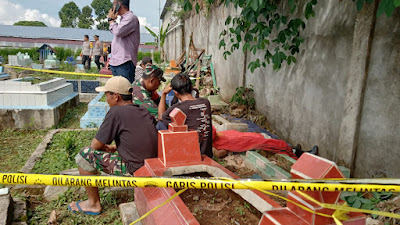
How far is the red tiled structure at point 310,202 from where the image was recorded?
1142 mm

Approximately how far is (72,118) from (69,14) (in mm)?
62822

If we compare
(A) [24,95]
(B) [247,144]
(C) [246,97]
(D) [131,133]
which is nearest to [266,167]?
(B) [247,144]

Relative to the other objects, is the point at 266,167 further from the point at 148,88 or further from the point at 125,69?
the point at 125,69

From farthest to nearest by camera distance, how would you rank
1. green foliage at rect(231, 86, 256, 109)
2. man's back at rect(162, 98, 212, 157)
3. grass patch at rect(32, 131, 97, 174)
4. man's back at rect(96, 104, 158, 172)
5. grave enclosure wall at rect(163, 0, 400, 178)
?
green foliage at rect(231, 86, 256, 109) < grass patch at rect(32, 131, 97, 174) < man's back at rect(162, 98, 212, 157) < grave enclosure wall at rect(163, 0, 400, 178) < man's back at rect(96, 104, 158, 172)

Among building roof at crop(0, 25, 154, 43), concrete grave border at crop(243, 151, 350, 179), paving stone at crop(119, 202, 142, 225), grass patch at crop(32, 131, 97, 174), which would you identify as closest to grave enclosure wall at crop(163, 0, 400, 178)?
concrete grave border at crop(243, 151, 350, 179)

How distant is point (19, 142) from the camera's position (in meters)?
4.66

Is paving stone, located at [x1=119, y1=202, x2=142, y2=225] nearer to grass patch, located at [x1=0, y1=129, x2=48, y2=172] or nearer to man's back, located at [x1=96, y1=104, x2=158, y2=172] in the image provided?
man's back, located at [x1=96, y1=104, x2=158, y2=172]

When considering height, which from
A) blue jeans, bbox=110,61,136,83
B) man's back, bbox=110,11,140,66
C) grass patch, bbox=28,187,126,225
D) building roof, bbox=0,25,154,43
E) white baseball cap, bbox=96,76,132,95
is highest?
building roof, bbox=0,25,154,43

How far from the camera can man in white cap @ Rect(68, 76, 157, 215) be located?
2.31 m

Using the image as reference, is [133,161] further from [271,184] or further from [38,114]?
[38,114]

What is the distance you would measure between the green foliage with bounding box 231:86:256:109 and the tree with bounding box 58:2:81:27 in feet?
208

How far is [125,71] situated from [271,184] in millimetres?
3065

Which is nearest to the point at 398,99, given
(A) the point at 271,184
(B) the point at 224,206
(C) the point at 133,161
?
(B) the point at 224,206

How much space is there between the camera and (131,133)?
2.35 metres
